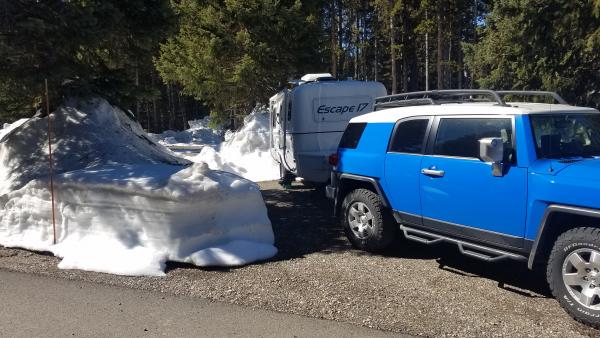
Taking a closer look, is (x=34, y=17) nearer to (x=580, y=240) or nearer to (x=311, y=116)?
(x=311, y=116)

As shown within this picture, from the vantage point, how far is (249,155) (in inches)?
683

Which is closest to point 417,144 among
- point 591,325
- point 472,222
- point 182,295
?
point 472,222

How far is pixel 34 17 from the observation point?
26.1 feet

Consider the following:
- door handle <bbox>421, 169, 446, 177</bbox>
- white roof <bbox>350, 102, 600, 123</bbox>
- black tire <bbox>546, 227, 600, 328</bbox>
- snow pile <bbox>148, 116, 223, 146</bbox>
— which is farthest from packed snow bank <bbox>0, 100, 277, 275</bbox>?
snow pile <bbox>148, 116, 223, 146</bbox>

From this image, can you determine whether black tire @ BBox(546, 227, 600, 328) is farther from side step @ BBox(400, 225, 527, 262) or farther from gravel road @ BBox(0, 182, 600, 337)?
side step @ BBox(400, 225, 527, 262)

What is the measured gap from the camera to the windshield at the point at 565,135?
5387 millimetres

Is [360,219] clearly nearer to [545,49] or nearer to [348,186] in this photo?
[348,186]

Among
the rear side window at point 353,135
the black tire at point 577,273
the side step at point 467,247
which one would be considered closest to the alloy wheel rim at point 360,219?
the side step at point 467,247

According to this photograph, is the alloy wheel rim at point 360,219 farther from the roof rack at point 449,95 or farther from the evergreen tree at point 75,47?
the evergreen tree at point 75,47

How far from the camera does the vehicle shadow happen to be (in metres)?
6.10

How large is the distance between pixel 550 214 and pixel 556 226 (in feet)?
0.61

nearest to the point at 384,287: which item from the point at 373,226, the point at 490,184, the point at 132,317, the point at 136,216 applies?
the point at 373,226

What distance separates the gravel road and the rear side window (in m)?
1.34

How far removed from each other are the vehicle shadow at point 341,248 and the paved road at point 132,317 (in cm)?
188
